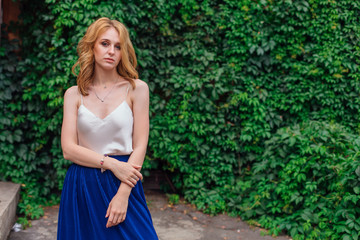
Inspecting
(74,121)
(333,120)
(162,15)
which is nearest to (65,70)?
(162,15)

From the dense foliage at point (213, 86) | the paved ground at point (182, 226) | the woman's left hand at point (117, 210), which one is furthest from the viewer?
the dense foliage at point (213, 86)

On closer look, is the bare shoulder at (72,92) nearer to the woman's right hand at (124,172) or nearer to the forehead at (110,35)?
the forehead at (110,35)

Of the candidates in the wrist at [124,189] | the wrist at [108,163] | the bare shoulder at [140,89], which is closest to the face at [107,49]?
the bare shoulder at [140,89]

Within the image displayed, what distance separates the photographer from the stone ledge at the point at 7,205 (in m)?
3.44

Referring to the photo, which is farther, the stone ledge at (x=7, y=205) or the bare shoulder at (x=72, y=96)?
the stone ledge at (x=7, y=205)

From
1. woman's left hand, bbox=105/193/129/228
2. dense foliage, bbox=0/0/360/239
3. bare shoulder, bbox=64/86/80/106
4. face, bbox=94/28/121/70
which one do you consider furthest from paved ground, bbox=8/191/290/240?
face, bbox=94/28/121/70

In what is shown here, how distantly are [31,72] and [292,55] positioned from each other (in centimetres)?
366

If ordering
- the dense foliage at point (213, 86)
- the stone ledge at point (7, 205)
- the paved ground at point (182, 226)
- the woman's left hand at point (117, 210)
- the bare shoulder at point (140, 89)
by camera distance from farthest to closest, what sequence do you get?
the dense foliage at point (213, 86), the paved ground at point (182, 226), the stone ledge at point (7, 205), the bare shoulder at point (140, 89), the woman's left hand at point (117, 210)

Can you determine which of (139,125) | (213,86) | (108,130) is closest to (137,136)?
(139,125)

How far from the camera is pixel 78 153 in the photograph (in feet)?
6.33

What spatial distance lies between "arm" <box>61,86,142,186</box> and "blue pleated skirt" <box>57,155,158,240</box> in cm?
7

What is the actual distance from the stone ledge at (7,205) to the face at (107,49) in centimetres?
214

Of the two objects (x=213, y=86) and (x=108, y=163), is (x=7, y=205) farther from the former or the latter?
(x=213, y=86)

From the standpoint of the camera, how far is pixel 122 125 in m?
1.96
